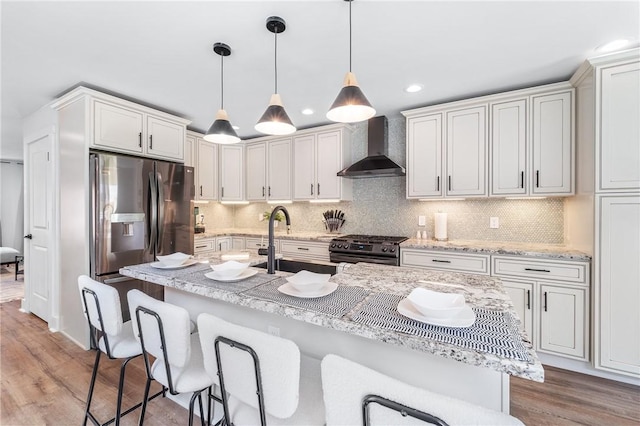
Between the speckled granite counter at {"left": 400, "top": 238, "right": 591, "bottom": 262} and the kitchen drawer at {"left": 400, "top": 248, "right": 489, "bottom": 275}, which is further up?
the speckled granite counter at {"left": 400, "top": 238, "right": 591, "bottom": 262}

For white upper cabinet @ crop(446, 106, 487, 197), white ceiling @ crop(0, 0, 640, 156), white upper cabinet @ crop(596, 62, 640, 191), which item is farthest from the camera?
white upper cabinet @ crop(446, 106, 487, 197)

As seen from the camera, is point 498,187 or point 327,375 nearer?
point 327,375

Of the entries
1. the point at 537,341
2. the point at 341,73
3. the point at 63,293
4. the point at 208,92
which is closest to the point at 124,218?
the point at 63,293

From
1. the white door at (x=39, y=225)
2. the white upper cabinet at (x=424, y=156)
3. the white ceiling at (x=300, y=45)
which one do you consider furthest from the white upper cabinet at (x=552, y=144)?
the white door at (x=39, y=225)

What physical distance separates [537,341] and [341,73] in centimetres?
289

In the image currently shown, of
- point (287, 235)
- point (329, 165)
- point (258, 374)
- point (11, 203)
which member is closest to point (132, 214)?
point (287, 235)

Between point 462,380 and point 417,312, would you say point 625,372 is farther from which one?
point 417,312

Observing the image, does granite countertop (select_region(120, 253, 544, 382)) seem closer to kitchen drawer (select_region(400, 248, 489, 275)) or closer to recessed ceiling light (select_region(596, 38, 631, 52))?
kitchen drawer (select_region(400, 248, 489, 275))

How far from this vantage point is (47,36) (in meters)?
1.89

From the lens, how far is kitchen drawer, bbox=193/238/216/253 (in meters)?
3.86

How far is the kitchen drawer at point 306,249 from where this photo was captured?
3.56 metres

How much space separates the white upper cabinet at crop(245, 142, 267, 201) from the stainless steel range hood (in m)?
1.39

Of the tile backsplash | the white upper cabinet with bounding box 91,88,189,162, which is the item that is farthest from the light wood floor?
the white upper cabinet with bounding box 91,88,189,162

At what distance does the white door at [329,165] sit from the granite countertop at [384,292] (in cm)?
196
